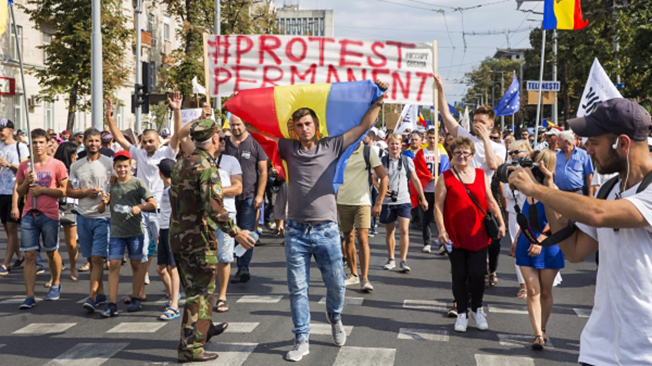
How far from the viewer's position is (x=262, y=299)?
819 centimetres

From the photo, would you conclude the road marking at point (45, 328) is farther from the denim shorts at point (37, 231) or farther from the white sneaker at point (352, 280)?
the white sneaker at point (352, 280)

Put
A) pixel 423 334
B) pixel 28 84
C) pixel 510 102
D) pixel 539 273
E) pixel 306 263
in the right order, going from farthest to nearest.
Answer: pixel 28 84 → pixel 510 102 → pixel 423 334 → pixel 539 273 → pixel 306 263

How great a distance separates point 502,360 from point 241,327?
2.42m

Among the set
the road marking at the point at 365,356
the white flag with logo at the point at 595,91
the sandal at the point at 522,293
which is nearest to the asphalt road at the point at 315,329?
the road marking at the point at 365,356

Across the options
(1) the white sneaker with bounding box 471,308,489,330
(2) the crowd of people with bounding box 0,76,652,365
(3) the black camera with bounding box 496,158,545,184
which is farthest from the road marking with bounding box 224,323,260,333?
(3) the black camera with bounding box 496,158,545,184

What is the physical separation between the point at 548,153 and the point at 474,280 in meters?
1.64

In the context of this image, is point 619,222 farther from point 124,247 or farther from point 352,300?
point 124,247

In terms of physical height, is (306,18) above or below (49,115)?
above

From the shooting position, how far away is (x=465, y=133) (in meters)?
7.39

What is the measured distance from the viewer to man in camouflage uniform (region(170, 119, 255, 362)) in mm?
5699

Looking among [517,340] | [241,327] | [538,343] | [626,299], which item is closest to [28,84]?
[241,327]

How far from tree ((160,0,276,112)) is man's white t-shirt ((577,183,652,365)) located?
32.6 metres

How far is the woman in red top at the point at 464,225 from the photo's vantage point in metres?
6.91

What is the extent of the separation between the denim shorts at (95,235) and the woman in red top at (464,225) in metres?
3.58
